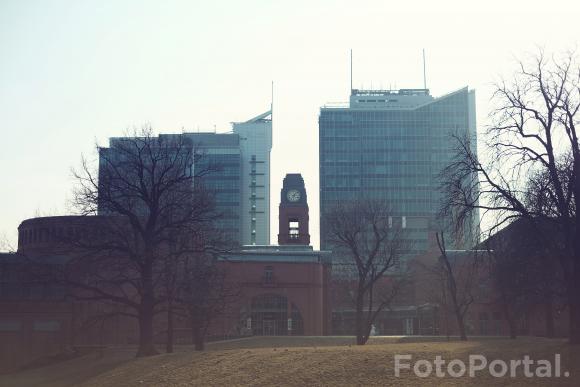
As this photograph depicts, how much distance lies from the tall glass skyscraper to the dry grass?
435 feet

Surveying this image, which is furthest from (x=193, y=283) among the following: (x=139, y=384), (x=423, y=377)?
(x=423, y=377)

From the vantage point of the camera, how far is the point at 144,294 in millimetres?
41000

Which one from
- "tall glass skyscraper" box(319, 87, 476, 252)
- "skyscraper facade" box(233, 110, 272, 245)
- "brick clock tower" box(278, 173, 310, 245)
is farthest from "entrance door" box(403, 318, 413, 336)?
"skyscraper facade" box(233, 110, 272, 245)

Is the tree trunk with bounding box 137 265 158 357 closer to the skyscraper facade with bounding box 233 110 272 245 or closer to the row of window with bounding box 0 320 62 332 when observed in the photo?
the row of window with bounding box 0 320 62 332

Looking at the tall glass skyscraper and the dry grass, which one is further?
the tall glass skyscraper

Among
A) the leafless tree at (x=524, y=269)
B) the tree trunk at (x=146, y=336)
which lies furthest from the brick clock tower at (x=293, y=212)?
the tree trunk at (x=146, y=336)

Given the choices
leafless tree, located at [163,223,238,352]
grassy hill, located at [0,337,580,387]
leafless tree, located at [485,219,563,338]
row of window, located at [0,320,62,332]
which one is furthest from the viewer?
row of window, located at [0,320,62,332]

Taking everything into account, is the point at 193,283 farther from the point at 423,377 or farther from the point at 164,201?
the point at 423,377

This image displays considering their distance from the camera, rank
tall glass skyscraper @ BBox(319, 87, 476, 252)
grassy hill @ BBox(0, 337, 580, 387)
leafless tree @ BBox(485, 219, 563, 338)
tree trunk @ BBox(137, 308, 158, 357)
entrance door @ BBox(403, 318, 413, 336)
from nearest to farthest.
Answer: grassy hill @ BBox(0, 337, 580, 387), leafless tree @ BBox(485, 219, 563, 338), tree trunk @ BBox(137, 308, 158, 357), entrance door @ BBox(403, 318, 413, 336), tall glass skyscraper @ BBox(319, 87, 476, 252)

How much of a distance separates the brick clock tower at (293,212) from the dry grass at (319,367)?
210 ft

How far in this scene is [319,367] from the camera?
25.7 meters

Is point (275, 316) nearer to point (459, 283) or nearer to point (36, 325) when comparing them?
point (459, 283)

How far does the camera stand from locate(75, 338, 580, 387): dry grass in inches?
899

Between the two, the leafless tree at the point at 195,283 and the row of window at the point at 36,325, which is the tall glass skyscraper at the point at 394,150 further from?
the leafless tree at the point at 195,283
